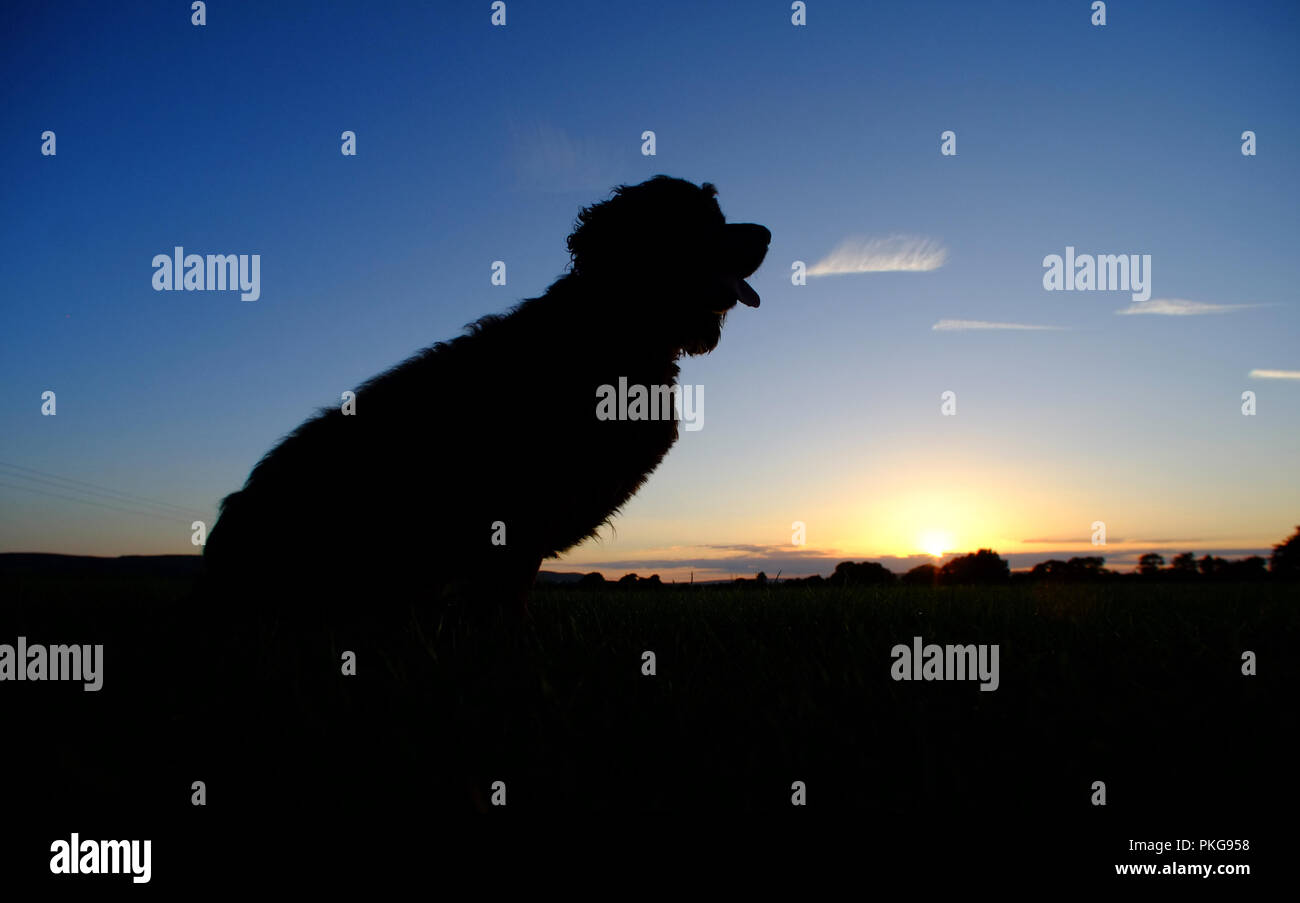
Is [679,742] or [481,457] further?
[481,457]

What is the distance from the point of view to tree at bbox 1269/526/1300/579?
38.2 ft

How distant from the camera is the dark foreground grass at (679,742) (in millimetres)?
1543

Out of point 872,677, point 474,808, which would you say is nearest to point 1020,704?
point 872,677

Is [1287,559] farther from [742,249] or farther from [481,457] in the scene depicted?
[481,457]

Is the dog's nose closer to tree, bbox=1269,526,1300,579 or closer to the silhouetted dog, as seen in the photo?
the silhouetted dog

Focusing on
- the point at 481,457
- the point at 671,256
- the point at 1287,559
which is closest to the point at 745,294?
the point at 671,256

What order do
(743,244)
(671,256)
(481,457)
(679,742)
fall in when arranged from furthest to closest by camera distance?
(743,244), (671,256), (481,457), (679,742)

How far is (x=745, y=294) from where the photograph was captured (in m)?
5.13

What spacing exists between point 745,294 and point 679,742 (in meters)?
3.91

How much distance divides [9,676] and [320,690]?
6.37ft

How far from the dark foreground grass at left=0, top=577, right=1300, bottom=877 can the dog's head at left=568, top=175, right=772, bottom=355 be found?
245cm

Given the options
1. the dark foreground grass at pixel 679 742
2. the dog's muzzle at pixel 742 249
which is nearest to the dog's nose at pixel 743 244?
the dog's muzzle at pixel 742 249
